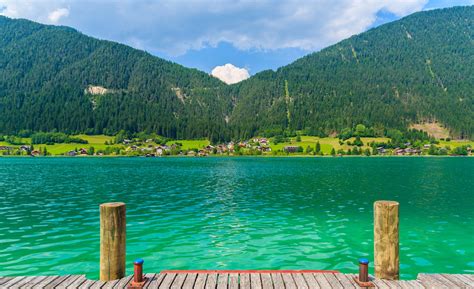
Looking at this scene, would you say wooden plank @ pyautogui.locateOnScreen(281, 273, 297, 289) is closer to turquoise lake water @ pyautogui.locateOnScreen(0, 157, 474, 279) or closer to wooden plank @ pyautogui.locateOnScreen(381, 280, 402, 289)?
wooden plank @ pyautogui.locateOnScreen(381, 280, 402, 289)

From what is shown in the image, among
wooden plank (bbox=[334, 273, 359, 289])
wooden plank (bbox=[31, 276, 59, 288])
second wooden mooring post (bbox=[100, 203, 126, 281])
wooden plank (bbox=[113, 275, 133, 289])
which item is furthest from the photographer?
second wooden mooring post (bbox=[100, 203, 126, 281])

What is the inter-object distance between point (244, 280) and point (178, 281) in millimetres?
2153

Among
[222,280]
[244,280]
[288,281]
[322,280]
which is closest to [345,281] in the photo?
[322,280]

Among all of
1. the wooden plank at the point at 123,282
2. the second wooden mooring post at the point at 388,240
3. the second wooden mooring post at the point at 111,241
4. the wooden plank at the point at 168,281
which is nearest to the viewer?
the wooden plank at the point at 168,281

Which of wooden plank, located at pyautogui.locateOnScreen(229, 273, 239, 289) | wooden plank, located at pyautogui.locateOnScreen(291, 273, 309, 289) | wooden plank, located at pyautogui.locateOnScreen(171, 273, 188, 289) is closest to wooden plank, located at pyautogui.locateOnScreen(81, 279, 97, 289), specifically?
wooden plank, located at pyautogui.locateOnScreen(171, 273, 188, 289)

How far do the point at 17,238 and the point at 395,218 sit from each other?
81.0ft

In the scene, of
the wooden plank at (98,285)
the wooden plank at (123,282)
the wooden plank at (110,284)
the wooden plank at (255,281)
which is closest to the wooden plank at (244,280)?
the wooden plank at (255,281)

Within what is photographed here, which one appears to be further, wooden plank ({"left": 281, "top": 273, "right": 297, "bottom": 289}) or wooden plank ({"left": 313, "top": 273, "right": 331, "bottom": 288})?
wooden plank ({"left": 313, "top": 273, "right": 331, "bottom": 288})

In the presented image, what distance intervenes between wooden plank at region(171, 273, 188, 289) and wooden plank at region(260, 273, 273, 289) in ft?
8.56

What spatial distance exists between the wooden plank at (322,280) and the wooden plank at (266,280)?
157cm

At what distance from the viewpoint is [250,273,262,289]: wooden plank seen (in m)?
11.2

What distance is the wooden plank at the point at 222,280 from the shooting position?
36.8 ft

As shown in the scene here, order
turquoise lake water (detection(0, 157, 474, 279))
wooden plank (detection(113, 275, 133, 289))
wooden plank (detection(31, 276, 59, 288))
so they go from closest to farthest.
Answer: wooden plank (detection(31, 276, 59, 288))
wooden plank (detection(113, 275, 133, 289))
turquoise lake water (detection(0, 157, 474, 279))

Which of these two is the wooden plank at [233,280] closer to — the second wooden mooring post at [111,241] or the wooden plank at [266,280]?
the wooden plank at [266,280]
